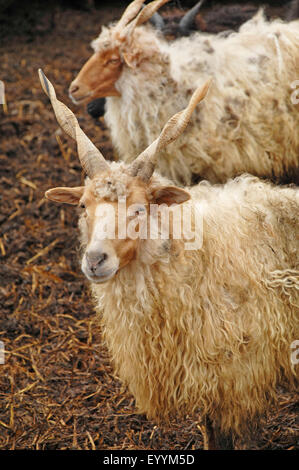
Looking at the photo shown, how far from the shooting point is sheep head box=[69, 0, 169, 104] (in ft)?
15.6

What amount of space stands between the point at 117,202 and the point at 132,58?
246 cm

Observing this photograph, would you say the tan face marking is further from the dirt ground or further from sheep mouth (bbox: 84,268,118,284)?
sheep mouth (bbox: 84,268,118,284)

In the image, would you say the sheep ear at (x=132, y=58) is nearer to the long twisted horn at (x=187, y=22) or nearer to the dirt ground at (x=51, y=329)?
the long twisted horn at (x=187, y=22)

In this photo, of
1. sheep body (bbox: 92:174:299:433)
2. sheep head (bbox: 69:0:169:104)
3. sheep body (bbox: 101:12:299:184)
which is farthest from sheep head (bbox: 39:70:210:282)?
sheep head (bbox: 69:0:169:104)

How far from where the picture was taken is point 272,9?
8453mm

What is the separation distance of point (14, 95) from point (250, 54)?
3848 mm

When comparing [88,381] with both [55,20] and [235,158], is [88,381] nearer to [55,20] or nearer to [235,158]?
[235,158]

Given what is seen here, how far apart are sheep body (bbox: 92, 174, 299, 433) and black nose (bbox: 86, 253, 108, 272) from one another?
0.29m

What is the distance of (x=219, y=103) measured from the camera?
15.5ft

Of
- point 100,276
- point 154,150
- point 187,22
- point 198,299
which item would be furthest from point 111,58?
point 100,276

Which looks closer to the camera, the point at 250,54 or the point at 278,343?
the point at 278,343

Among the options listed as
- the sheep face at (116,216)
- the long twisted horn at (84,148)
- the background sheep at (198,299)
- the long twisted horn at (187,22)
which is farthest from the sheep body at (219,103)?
the sheep face at (116,216)

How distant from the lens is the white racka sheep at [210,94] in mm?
4734

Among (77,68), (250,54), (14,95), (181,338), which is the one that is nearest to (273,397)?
(181,338)
